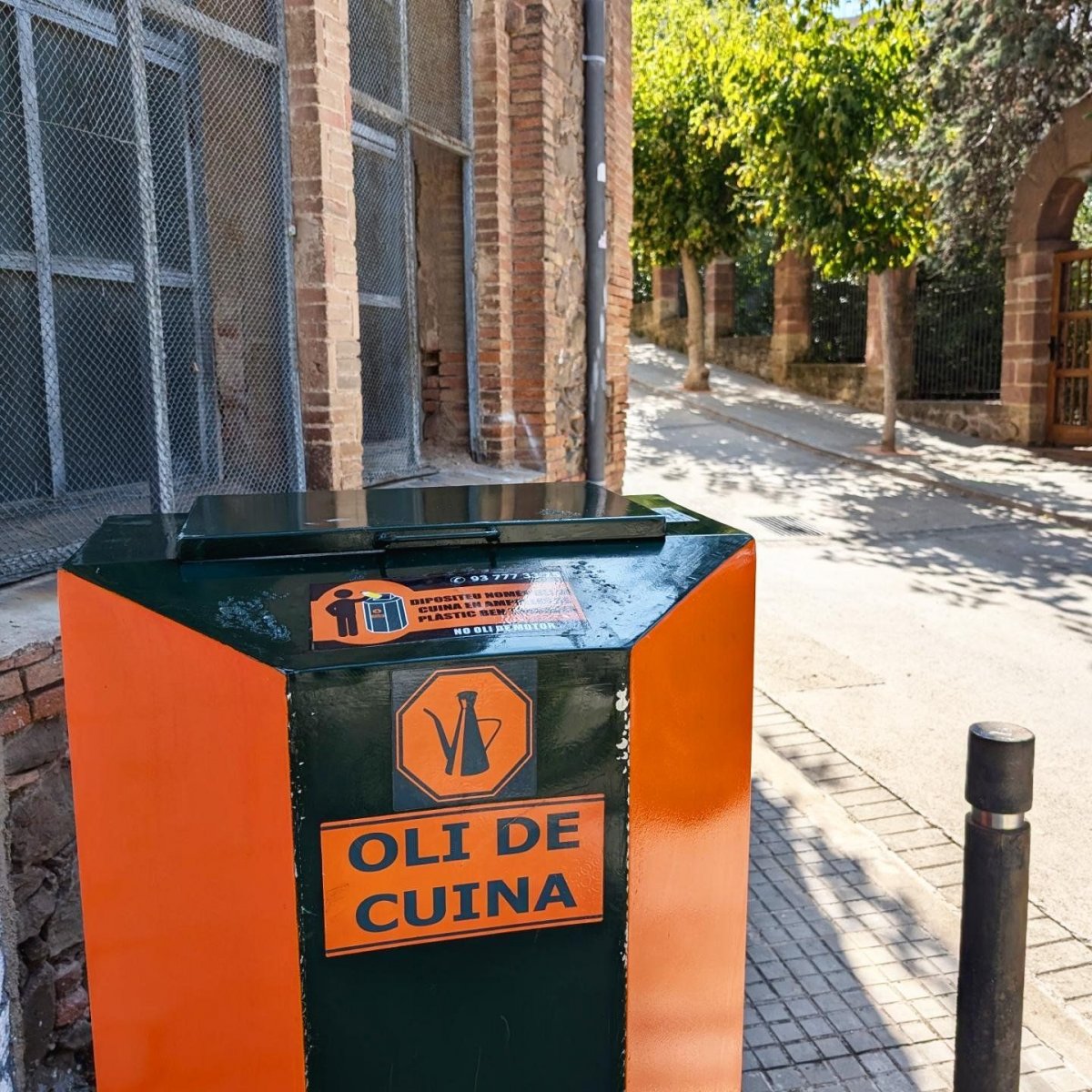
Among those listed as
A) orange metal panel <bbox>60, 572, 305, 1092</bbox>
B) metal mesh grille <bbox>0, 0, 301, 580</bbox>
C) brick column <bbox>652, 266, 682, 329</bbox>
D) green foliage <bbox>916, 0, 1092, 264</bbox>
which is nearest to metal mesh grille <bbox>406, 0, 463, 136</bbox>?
metal mesh grille <bbox>0, 0, 301, 580</bbox>

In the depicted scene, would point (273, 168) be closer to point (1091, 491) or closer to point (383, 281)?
point (383, 281)

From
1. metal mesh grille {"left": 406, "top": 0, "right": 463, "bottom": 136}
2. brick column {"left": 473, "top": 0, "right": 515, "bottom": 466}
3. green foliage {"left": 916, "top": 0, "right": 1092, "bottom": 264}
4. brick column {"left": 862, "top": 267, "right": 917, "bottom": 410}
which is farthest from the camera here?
brick column {"left": 862, "top": 267, "right": 917, "bottom": 410}

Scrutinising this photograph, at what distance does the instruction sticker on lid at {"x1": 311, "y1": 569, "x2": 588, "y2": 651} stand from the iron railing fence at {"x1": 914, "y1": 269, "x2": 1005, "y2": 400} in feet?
55.1

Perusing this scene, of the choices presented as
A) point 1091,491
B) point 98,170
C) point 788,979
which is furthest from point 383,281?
point 1091,491

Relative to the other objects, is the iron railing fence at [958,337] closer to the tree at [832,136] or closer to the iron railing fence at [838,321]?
the iron railing fence at [838,321]

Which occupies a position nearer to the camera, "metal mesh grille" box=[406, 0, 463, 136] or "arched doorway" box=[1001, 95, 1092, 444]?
"metal mesh grille" box=[406, 0, 463, 136]

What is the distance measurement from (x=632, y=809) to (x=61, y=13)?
9.82ft

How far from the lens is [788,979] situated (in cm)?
317

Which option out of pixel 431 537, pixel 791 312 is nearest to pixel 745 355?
pixel 791 312

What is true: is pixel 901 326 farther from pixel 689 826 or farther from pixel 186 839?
pixel 186 839

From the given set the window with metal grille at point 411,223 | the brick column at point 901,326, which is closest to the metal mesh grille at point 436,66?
the window with metal grille at point 411,223

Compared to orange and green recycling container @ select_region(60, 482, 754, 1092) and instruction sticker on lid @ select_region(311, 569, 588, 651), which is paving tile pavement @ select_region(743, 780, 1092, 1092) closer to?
orange and green recycling container @ select_region(60, 482, 754, 1092)

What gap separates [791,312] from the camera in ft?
66.1

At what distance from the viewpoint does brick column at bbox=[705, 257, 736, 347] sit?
74.0 ft
